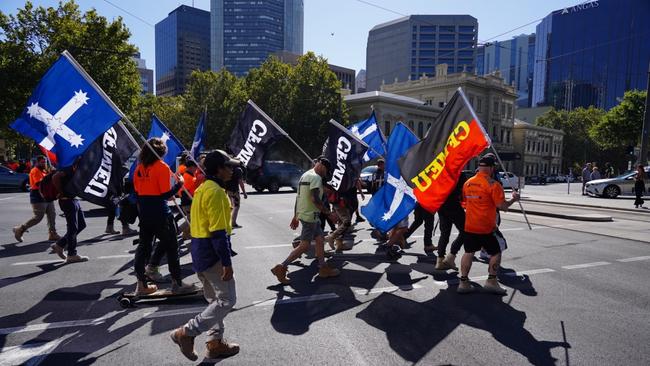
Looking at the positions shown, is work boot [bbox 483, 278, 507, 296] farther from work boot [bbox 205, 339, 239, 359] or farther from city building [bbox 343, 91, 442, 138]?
city building [bbox 343, 91, 442, 138]

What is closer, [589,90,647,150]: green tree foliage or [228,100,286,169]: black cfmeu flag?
[228,100,286,169]: black cfmeu flag

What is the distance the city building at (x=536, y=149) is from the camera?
260ft

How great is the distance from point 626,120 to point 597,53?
91635mm

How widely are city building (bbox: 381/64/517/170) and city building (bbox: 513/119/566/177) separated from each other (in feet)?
9.33

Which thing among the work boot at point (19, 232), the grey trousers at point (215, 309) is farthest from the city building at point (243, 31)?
the grey trousers at point (215, 309)

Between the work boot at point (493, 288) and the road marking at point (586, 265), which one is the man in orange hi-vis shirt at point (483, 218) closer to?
the work boot at point (493, 288)

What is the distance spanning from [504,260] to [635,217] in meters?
9.33

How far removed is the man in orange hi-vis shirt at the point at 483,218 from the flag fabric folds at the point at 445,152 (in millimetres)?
387

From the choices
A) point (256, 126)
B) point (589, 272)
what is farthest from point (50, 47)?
point (589, 272)

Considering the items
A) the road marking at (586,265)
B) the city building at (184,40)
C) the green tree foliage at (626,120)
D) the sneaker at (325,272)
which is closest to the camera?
the sneaker at (325,272)

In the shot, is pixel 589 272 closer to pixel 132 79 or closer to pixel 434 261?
pixel 434 261

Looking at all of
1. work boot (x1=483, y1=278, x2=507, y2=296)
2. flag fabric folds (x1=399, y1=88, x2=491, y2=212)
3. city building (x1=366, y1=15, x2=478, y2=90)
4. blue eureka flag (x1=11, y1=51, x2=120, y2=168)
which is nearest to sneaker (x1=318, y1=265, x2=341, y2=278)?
flag fabric folds (x1=399, y1=88, x2=491, y2=212)

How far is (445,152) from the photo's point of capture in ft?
20.3

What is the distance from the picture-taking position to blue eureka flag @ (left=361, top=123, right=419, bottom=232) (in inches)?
285
